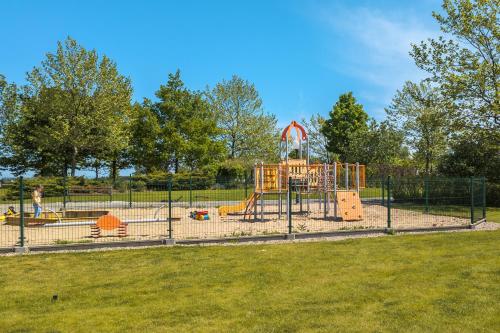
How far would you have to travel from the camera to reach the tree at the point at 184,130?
54750 millimetres

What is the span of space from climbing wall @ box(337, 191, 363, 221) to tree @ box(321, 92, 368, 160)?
4186 cm

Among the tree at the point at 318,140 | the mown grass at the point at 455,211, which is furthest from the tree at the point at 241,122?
the mown grass at the point at 455,211

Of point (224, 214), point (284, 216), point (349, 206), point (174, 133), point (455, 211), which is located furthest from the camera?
point (174, 133)

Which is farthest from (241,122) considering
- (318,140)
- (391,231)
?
(391,231)

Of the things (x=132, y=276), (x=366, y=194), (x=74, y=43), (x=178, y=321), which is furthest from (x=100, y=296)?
(x=74, y=43)

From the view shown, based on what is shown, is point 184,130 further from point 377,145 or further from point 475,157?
point 475,157

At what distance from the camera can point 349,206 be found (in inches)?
722

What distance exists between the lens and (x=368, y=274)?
852cm

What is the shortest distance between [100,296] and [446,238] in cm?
950

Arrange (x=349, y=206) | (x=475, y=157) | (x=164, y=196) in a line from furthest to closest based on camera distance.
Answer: (x=475, y=157) < (x=164, y=196) < (x=349, y=206)

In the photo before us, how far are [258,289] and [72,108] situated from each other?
141 ft

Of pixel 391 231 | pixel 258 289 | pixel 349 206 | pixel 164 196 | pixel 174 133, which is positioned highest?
pixel 174 133

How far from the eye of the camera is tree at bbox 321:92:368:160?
60.7m

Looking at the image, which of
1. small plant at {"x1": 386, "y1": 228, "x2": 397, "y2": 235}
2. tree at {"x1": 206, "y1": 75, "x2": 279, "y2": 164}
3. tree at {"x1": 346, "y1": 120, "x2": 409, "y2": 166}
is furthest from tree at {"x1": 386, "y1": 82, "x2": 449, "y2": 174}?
small plant at {"x1": 386, "y1": 228, "x2": 397, "y2": 235}
